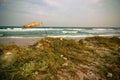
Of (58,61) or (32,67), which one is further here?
→ (58,61)

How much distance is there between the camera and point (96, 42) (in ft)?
10.6

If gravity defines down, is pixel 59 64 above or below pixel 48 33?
above

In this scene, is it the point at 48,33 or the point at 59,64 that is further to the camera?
the point at 48,33

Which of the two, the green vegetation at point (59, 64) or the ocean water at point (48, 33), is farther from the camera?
the ocean water at point (48, 33)

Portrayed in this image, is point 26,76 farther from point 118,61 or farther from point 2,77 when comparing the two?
point 118,61

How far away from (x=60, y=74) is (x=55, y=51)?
25.8 inches

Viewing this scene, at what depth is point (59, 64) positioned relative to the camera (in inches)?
83.9

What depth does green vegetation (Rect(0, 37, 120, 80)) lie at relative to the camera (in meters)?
1.88

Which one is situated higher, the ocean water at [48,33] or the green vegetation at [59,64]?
the green vegetation at [59,64]

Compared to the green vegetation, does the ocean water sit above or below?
below

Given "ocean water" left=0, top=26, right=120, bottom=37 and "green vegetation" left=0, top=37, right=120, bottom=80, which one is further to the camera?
"ocean water" left=0, top=26, right=120, bottom=37

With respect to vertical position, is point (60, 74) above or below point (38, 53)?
below

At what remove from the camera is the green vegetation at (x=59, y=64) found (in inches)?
74.0

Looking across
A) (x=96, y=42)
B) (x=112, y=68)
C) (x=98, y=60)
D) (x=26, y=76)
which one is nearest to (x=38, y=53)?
(x=26, y=76)
